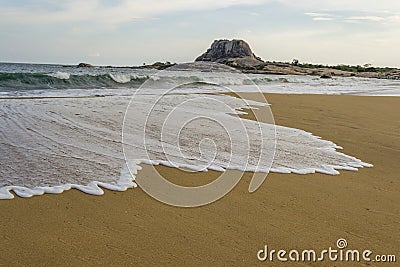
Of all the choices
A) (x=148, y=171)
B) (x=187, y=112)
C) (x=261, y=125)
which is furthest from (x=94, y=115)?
(x=148, y=171)

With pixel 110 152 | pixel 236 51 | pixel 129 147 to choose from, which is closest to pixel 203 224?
pixel 110 152

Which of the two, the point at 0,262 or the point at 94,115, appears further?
the point at 94,115

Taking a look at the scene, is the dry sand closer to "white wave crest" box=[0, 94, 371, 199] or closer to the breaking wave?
"white wave crest" box=[0, 94, 371, 199]

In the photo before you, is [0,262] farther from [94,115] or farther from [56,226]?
[94,115]

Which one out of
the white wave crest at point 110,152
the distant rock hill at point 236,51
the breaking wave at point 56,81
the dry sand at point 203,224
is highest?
the distant rock hill at point 236,51

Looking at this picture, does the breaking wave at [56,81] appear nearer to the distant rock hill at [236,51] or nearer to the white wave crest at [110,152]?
the white wave crest at [110,152]

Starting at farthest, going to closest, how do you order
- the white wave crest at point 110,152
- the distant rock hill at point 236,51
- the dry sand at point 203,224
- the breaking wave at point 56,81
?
the distant rock hill at point 236,51 < the breaking wave at point 56,81 < the white wave crest at point 110,152 < the dry sand at point 203,224

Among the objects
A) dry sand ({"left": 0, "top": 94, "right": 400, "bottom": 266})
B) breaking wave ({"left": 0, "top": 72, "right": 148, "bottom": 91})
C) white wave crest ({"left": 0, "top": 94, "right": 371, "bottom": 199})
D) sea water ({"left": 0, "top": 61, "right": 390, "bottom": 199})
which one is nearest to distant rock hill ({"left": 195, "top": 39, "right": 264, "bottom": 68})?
breaking wave ({"left": 0, "top": 72, "right": 148, "bottom": 91})

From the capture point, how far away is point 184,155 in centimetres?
497

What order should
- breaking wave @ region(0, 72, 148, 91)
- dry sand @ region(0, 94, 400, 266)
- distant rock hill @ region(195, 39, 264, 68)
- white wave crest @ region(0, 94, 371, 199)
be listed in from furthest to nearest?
1. distant rock hill @ region(195, 39, 264, 68)
2. breaking wave @ region(0, 72, 148, 91)
3. white wave crest @ region(0, 94, 371, 199)
4. dry sand @ region(0, 94, 400, 266)

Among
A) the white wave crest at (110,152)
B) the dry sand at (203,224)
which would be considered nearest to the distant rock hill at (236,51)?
the white wave crest at (110,152)

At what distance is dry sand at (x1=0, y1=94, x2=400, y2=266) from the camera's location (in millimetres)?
2521

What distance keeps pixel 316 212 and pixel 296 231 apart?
43 cm

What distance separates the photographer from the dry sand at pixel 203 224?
252 centimetres
